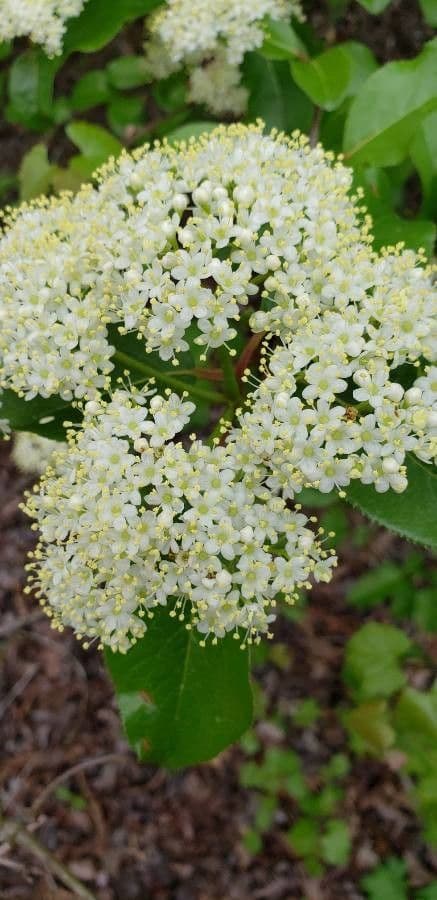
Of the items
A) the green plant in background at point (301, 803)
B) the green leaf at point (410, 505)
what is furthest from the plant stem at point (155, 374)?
the green plant in background at point (301, 803)

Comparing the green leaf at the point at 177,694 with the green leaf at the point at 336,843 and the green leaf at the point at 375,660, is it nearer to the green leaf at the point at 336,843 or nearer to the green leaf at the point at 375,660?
the green leaf at the point at 375,660

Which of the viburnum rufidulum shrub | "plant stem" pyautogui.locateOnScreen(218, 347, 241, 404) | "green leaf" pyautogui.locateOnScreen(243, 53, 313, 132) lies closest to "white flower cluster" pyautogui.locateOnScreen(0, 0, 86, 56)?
"green leaf" pyautogui.locateOnScreen(243, 53, 313, 132)

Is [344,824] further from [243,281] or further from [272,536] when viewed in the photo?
[243,281]

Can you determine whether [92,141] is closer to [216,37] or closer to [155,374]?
[216,37]

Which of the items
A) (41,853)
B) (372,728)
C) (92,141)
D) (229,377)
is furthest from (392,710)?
(92,141)

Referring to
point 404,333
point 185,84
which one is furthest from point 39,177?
point 404,333
